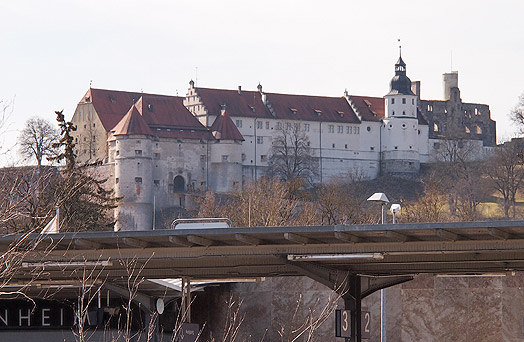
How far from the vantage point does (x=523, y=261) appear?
1576 cm

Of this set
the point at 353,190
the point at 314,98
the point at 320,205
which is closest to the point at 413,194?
the point at 353,190

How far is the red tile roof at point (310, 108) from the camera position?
13575 cm

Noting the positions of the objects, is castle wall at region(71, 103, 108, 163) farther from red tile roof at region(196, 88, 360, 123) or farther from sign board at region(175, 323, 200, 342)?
sign board at region(175, 323, 200, 342)

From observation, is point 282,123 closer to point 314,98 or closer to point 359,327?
point 314,98

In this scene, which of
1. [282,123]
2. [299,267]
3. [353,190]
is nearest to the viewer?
[299,267]

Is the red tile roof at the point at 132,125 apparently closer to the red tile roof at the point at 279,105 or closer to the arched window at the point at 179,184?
the arched window at the point at 179,184

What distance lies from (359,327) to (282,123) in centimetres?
11726

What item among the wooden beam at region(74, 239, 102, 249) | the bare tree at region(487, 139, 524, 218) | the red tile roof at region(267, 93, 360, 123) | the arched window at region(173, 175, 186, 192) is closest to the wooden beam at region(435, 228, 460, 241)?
the wooden beam at region(74, 239, 102, 249)

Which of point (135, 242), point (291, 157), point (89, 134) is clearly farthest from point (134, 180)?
point (135, 242)

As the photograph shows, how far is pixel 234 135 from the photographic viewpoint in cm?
12588

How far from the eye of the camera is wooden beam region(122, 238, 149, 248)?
601 inches

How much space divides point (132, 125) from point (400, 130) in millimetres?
30039

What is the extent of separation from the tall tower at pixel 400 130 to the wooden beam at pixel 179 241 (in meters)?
120

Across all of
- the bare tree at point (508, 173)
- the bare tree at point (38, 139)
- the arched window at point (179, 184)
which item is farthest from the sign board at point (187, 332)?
the arched window at point (179, 184)
